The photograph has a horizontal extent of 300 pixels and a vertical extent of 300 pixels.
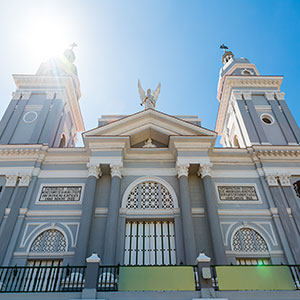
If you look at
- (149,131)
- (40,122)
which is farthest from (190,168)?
(40,122)

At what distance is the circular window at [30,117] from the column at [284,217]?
48.7 feet

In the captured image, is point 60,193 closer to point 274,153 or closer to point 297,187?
point 274,153

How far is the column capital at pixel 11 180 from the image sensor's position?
15.4 metres

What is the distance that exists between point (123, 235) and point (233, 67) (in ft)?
58.2

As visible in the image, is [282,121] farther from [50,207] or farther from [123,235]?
[50,207]

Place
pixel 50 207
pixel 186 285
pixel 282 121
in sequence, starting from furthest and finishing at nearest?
pixel 282 121 → pixel 50 207 → pixel 186 285

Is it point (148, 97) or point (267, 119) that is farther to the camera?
point (148, 97)

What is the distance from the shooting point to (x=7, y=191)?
15094 mm

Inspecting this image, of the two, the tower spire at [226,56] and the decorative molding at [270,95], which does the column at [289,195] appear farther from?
the tower spire at [226,56]

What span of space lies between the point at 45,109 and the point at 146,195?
31.7ft

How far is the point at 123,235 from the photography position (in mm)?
13703

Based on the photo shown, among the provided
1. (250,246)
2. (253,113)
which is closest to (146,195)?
(250,246)

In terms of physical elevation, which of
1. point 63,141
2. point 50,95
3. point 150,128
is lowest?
point 150,128

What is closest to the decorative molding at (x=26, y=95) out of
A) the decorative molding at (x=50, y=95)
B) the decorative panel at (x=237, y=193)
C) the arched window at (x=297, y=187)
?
the decorative molding at (x=50, y=95)
